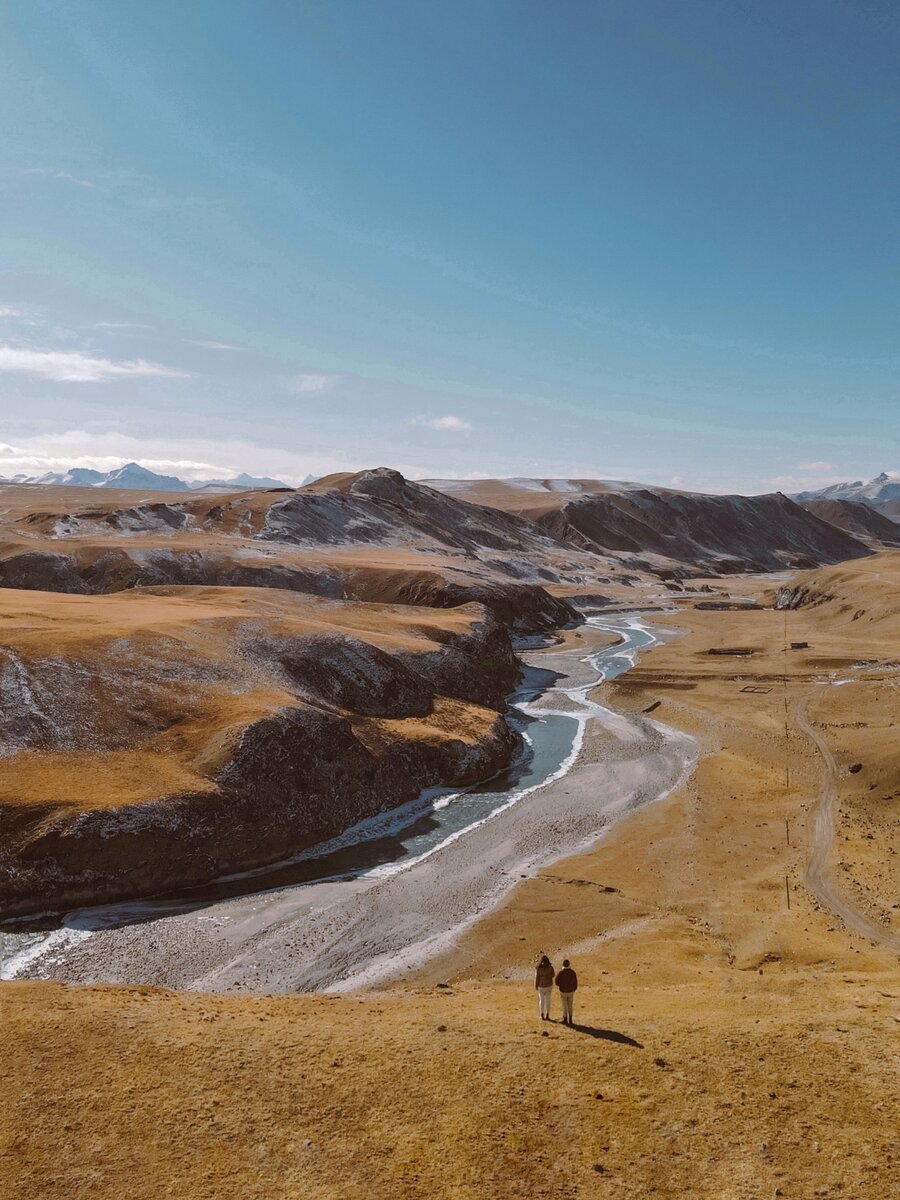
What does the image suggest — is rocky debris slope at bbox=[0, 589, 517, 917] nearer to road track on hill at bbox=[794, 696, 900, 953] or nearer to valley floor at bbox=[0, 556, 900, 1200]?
valley floor at bbox=[0, 556, 900, 1200]

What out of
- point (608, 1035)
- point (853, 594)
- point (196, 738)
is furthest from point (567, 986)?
point (853, 594)

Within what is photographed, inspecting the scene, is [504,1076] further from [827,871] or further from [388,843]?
[388,843]

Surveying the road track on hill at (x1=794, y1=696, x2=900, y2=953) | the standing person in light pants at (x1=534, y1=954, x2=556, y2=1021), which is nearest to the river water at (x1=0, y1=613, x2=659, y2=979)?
the road track on hill at (x1=794, y1=696, x2=900, y2=953)

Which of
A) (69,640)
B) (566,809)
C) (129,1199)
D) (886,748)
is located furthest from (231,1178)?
(886,748)

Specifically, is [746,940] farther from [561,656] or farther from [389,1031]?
[561,656]

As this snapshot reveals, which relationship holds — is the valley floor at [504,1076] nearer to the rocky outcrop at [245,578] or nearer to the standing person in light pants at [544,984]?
the standing person in light pants at [544,984]
